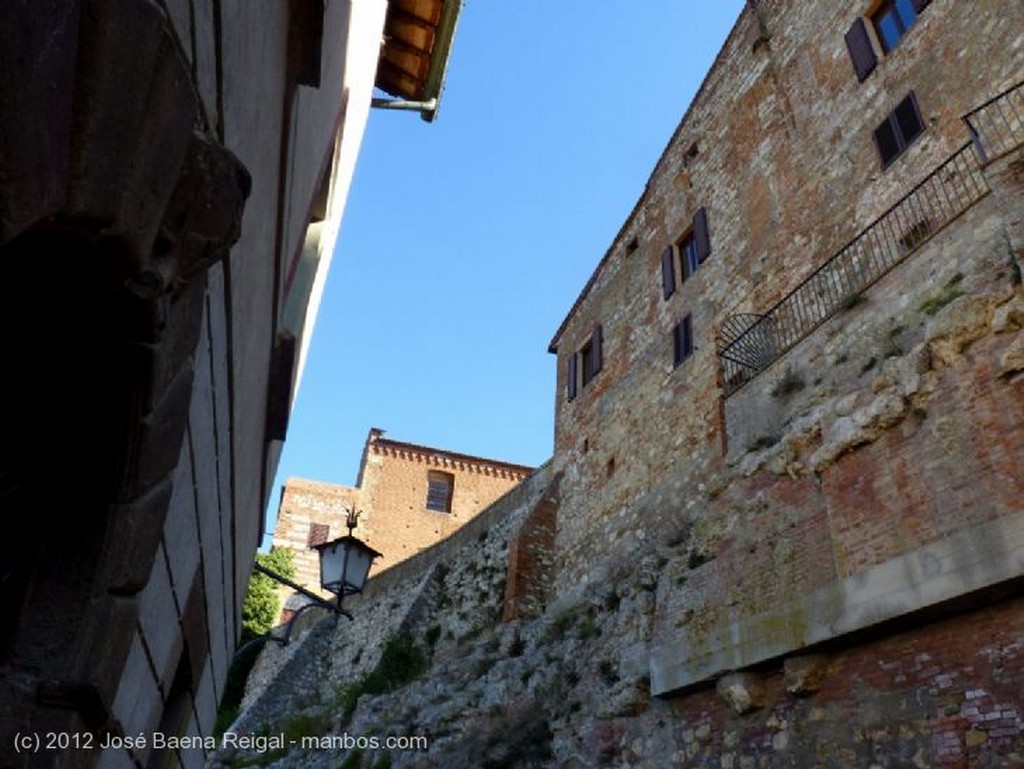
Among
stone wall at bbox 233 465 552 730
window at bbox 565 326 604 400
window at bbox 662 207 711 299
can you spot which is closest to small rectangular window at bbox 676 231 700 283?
window at bbox 662 207 711 299

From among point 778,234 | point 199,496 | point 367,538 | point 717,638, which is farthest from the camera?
point 367,538

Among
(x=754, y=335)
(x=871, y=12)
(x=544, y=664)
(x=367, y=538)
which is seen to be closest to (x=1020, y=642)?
(x=754, y=335)

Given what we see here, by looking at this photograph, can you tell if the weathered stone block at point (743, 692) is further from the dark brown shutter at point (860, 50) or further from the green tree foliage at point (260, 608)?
the green tree foliage at point (260, 608)

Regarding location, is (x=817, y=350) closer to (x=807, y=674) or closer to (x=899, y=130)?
(x=899, y=130)

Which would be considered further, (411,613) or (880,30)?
(411,613)

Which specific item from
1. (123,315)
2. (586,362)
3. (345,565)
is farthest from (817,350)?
(586,362)

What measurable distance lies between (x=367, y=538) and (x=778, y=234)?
22.5m

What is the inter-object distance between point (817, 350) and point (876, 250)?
1.63 m

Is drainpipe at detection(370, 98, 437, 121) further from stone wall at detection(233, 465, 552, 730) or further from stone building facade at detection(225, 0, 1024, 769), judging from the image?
stone wall at detection(233, 465, 552, 730)

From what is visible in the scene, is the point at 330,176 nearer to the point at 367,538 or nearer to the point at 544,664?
the point at 544,664

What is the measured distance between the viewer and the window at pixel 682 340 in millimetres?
13258

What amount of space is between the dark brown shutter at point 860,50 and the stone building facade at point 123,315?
9232mm

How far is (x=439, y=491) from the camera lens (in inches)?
1287

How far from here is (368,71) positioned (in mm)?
7805
